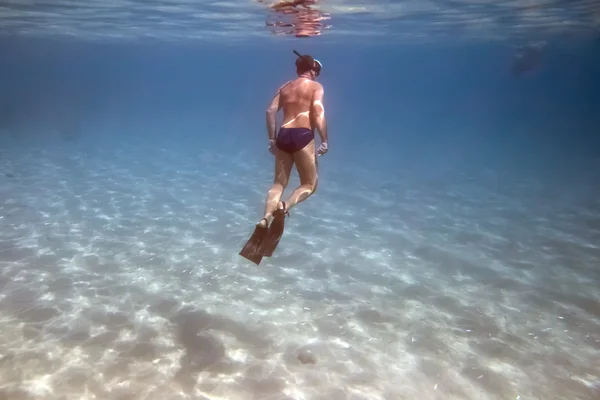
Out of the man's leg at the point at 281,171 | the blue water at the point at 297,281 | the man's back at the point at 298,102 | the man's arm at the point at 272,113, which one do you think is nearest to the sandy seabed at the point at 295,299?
the blue water at the point at 297,281

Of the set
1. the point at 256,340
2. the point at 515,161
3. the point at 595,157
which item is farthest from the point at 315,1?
the point at 595,157

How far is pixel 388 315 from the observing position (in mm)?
8484

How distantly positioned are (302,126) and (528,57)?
32268 millimetres

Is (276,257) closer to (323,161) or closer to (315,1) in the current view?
(315,1)

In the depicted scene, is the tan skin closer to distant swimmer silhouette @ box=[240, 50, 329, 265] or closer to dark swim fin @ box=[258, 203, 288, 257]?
distant swimmer silhouette @ box=[240, 50, 329, 265]

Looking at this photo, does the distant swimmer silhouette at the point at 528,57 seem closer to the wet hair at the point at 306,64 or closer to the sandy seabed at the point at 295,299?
the sandy seabed at the point at 295,299

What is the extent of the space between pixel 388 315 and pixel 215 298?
351 centimetres

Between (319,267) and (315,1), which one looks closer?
(319,267)

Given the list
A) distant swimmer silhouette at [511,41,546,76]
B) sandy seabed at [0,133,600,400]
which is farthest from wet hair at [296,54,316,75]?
distant swimmer silhouette at [511,41,546,76]

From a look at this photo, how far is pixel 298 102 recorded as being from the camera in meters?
7.27

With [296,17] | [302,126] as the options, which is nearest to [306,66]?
[302,126]

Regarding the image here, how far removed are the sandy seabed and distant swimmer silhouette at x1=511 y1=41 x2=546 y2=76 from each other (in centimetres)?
1991

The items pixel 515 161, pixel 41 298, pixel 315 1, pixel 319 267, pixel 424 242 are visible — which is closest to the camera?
pixel 41 298

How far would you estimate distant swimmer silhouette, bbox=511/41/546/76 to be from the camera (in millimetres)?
32062
